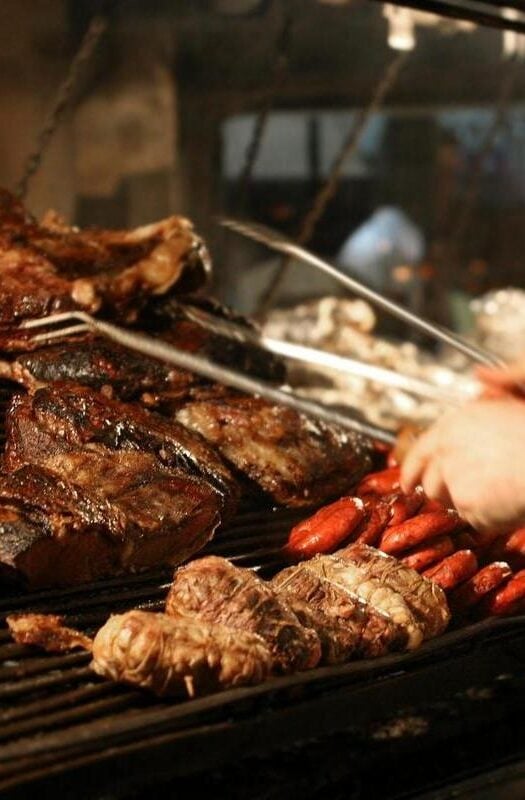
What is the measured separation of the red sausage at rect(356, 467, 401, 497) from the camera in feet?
14.0

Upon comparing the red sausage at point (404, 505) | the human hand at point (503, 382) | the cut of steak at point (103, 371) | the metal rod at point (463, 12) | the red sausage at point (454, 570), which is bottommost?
the red sausage at point (454, 570)

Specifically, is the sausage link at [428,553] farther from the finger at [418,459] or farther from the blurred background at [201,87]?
the blurred background at [201,87]

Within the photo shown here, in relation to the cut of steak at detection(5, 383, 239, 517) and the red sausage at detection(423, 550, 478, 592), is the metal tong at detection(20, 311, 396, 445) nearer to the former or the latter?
the cut of steak at detection(5, 383, 239, 517)

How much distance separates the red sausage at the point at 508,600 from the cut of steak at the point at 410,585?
0.96ft

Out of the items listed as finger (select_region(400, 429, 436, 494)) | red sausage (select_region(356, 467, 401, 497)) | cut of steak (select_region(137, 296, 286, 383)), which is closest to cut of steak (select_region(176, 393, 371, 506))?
red sausage (select_region(356, 467, 401, 497))

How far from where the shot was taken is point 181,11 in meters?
8.73

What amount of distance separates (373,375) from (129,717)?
4.39 ft

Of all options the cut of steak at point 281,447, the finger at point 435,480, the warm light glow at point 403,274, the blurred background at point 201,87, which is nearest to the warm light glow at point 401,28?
the blurred background at point 201,87

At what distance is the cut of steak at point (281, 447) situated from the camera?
13.7 ft

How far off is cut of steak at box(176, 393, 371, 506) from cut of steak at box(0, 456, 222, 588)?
49cm

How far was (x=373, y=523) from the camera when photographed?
383 centimetres

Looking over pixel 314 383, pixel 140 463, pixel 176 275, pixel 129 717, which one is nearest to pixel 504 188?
pixel 314 383

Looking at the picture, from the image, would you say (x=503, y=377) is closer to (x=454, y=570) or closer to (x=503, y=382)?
(x=503, y=382)

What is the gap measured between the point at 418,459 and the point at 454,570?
86cm
